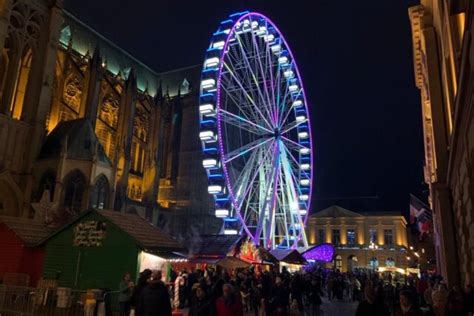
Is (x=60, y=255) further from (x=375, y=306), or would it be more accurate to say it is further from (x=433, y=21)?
(x=433, y=21)

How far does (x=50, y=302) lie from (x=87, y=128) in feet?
86.3

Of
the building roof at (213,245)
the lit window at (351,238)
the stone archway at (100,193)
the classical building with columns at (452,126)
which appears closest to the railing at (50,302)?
the classical building with columns at (452,126)

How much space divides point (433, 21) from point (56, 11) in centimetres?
2903

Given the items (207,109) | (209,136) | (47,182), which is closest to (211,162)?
(209,136)

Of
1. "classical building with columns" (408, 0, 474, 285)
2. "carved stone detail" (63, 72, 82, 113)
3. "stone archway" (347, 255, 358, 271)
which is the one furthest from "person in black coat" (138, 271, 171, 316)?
"stone archway" (347, 255, 358, 271)

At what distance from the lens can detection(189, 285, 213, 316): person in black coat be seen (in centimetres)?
700

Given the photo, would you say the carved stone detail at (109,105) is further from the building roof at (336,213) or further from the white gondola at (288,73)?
the building roof at (336,213)

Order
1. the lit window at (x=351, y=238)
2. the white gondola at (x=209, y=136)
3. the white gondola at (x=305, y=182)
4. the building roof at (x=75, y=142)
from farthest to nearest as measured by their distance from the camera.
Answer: the lit window at (x=351, y=238), the white gondola at (x=305, y=182), the building roof at (x=75, y=142), the white gondola at (x=209, y=136)

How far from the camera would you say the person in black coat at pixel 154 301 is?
22.3 feet

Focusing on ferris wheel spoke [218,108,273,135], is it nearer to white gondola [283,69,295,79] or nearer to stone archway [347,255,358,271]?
white gondola [283,69,295,79]

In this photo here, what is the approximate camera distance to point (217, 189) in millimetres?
24875

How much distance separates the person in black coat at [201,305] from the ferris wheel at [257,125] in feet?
56.5

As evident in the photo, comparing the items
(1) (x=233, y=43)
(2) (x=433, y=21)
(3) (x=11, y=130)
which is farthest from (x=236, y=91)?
(3) (x=11, y=130)

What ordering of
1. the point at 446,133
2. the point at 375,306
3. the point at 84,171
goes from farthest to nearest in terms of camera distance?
the point at 84,171 < the point at 446,133 < the point at 375,306
